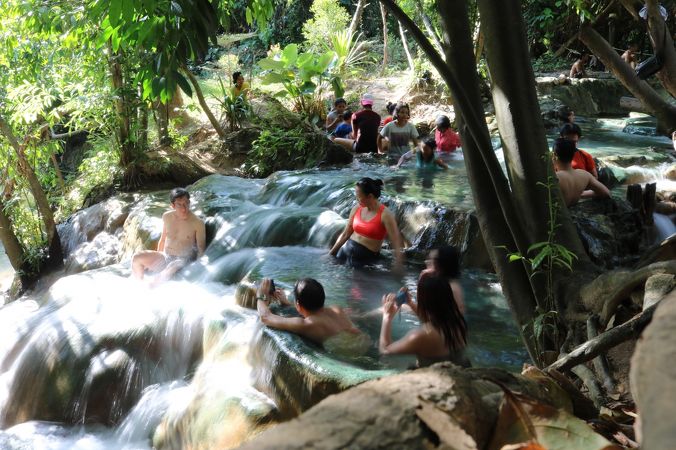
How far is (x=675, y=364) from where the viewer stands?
2.30ft

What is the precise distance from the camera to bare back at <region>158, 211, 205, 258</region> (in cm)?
781

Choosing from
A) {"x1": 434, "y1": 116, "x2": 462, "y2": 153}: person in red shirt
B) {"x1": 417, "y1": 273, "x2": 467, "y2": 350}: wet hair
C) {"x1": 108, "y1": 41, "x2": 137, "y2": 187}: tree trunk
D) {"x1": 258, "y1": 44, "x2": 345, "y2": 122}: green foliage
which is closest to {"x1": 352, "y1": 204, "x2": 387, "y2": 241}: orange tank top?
{"x1": 417, "y1": 273, "x2": 467, "y2": 350}: wet hair

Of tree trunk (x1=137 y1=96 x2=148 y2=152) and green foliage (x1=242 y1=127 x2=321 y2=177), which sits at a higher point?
tree trunk (x1=137 y1=96 x2=148 y2=152)

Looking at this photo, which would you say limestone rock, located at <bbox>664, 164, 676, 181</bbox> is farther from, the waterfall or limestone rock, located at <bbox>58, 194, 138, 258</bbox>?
limestone rock, located at <bbox>58, 194, 138, 258</bbox>

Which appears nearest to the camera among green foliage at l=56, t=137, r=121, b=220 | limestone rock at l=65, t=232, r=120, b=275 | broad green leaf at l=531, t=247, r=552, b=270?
broad green leaf at l=531, t=247, r=552, b=270

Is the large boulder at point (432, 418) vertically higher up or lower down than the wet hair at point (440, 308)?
higher up

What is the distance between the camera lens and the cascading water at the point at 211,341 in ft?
13.9

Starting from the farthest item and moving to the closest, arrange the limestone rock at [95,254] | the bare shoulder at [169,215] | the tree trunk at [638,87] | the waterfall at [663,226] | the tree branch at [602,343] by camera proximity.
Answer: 1. the limestone rock at [95,254]
2. the bare shoulder at [169,215]
3. the waterfall at [663,226]
4. the tree trunk at [638,87]
5. the tree branch at [602,343]

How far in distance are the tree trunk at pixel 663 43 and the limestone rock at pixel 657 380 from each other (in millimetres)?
3001

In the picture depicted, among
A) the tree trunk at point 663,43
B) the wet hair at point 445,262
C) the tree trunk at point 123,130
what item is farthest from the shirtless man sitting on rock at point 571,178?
the tree trunk at point 123,130

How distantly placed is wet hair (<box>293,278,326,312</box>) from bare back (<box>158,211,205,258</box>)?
Answer: 3721 mm

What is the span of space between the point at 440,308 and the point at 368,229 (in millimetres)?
2805

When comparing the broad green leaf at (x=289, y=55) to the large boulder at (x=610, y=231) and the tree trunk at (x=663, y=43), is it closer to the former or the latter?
the large boulder at (x=610, y=231)

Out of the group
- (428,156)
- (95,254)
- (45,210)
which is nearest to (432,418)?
(428,156)
